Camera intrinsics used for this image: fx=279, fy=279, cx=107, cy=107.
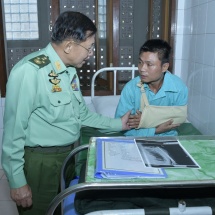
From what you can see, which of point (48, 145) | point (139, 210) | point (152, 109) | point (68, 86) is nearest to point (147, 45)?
point (152, 109)

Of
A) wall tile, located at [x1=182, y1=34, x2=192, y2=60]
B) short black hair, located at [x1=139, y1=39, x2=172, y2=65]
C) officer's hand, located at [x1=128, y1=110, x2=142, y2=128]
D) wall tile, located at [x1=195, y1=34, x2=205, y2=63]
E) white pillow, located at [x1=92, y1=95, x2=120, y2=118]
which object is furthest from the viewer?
wall tile, located at [x1=182, y1=34, x2=192, y2=60]

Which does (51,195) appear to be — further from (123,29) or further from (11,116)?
(123,29)

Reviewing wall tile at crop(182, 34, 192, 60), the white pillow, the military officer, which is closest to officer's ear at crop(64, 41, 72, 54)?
the military officer

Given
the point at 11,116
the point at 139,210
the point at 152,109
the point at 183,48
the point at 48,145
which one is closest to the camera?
the point at 139,210

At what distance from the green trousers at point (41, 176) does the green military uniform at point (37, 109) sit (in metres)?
0.07

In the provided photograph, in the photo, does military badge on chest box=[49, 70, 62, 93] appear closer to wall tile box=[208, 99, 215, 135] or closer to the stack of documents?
the stack of documents

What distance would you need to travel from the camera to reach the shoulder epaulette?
49.8 inches

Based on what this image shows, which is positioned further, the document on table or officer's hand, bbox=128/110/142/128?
officer's hand, bbox=128/110/142/128

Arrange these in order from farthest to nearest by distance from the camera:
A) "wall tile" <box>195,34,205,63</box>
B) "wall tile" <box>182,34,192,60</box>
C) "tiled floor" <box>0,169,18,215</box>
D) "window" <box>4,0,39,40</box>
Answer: "window" <box>4,0,39,40</box>
"wall tile" <box>182,34,192,60</box>
"wall tile" <box>195,34,205,63</box>
"tiled floor" <box>0,169,18,215</box>

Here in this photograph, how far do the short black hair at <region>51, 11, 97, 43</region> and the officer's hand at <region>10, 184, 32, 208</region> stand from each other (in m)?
0.71

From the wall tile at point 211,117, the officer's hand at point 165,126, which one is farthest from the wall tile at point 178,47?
the officer's hand at point 165,126

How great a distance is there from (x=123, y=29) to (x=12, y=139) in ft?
7.76

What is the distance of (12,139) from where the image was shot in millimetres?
1233

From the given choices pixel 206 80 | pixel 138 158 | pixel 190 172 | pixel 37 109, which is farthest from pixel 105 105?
pixel 190 172
